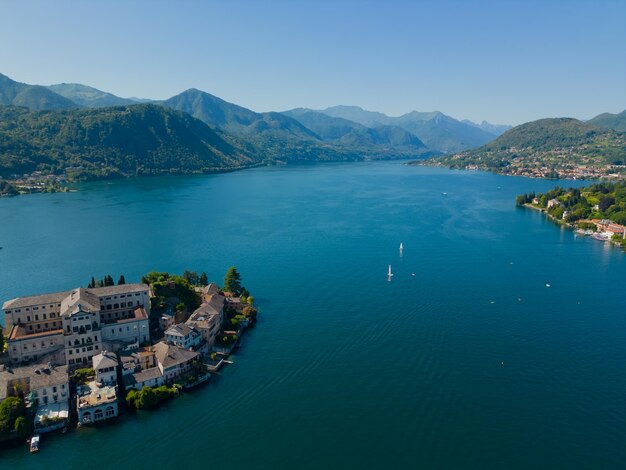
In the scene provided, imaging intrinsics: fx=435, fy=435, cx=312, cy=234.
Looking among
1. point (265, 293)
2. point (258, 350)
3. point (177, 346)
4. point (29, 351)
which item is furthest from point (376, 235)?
point (29, 351)

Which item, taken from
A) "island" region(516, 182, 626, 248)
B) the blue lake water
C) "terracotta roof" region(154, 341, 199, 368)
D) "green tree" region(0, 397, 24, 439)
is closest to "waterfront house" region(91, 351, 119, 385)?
"terracotta roof" region(154, 341, 199, 368)

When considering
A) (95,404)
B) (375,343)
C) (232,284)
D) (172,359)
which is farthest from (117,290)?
(375,343)

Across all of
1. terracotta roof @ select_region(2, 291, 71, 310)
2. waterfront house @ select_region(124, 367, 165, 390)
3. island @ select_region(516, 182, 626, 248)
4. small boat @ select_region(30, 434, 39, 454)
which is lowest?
small boat @ select_region(30, 434, 39, 454)

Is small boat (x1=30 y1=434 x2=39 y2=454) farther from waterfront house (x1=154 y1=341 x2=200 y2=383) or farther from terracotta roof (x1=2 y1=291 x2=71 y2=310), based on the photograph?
terracotta roof (x1=2 y1=291 x2=71 y2=310)

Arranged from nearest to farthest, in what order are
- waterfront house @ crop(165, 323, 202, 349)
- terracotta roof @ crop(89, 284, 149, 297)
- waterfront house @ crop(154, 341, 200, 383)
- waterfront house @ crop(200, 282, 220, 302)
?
waterfront house @ crop(154, 341, 200, 383) → waterfront house @ crop(165, 323, 202, 349) → terracotta roof @ crop(89, 284, 149, 297) → waterfront house @ crop(200, 282, 220, 302)

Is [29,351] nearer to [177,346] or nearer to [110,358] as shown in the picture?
[110,358]

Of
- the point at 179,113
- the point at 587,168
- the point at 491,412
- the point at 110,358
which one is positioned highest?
the point at 179,113

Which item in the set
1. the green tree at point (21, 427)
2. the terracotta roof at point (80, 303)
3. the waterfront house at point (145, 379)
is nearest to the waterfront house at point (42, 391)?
the green tree at point (21, 427)
